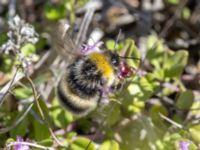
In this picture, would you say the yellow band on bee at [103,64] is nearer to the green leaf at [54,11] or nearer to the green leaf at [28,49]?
the green leaf at [28,49]


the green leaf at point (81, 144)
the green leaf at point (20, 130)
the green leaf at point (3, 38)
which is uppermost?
the green leaf at point (3, 38)

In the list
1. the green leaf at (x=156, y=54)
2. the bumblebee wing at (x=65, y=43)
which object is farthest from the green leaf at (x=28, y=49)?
the bumblebee wing at (x=65, y=43)

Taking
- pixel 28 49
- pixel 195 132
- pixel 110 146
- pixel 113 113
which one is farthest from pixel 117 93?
pixel 28 49

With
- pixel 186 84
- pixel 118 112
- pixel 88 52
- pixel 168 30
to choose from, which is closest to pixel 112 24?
pixel 168 30

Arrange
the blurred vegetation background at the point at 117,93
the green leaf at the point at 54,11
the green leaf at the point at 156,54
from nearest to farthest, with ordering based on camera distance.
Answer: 1. the blurred vegetation background at the point at 117,93
2. the green leaf at the point at 156,54
3. the green leaf at the point at 54,11

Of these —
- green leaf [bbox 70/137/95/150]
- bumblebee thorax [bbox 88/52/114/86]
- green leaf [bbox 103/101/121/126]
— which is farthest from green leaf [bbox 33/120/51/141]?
bumblebee thorax [bbox 88/52/114/86]

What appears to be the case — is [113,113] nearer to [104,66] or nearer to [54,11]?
[104,66]

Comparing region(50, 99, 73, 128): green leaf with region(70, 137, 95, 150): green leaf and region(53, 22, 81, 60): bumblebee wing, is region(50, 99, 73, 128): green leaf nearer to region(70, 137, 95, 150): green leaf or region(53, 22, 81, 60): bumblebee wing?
region(70, 137, 95, 150): green leaf
